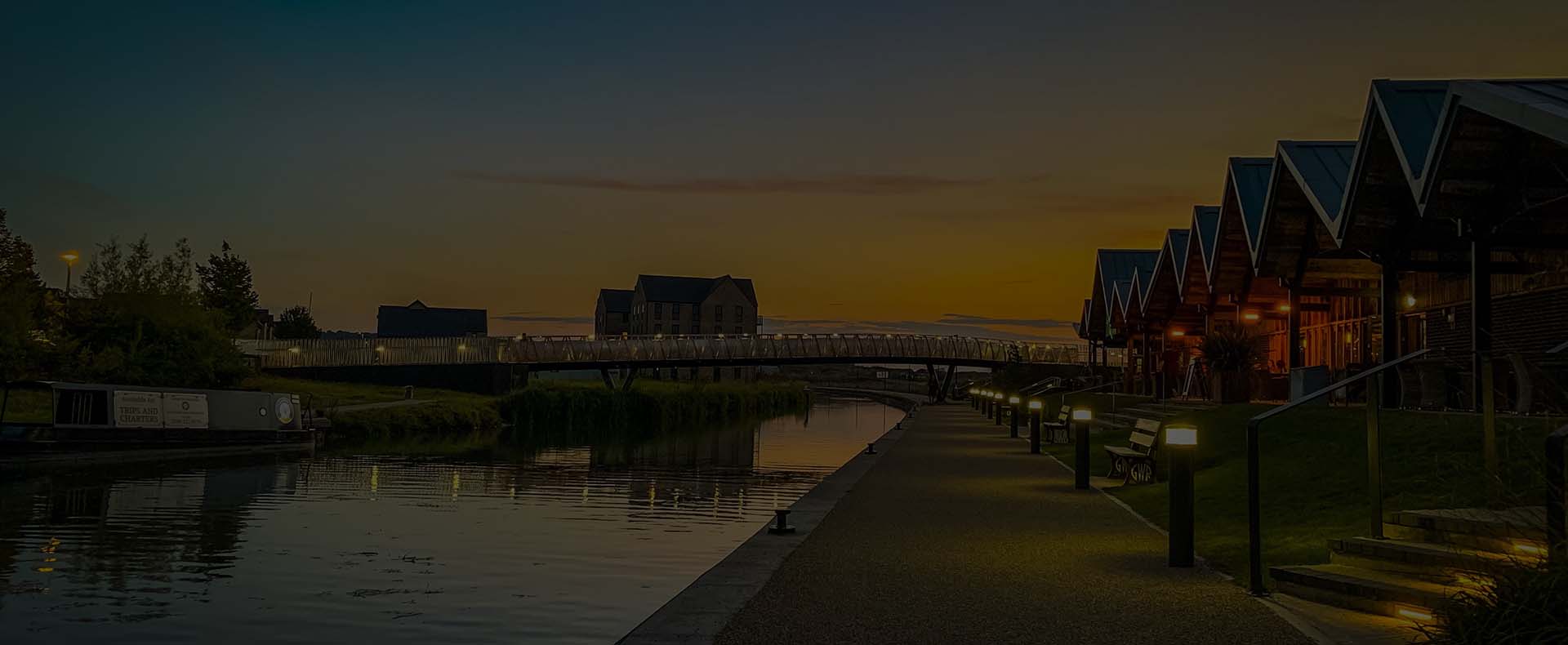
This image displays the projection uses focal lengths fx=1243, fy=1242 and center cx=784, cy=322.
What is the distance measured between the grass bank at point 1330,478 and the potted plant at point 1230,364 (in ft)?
27.4

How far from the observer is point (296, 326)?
103562 millimetres

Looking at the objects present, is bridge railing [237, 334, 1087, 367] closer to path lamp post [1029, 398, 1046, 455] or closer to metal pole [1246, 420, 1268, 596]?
path lamp post [1029, 398, 1046, 455]

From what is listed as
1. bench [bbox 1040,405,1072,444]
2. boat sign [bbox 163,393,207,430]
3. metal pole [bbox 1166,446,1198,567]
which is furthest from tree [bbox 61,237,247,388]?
metal pole [bbox 1166,446,1198,567]

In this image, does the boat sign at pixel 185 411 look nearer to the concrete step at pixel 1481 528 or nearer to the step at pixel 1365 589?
the step at pixel 1365 589

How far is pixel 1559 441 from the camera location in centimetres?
671

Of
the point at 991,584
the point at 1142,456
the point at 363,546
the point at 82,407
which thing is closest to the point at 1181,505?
the point at 991,584

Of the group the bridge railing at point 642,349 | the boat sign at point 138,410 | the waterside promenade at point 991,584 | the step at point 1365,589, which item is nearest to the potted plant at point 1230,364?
the waterside promenade at point 991,584

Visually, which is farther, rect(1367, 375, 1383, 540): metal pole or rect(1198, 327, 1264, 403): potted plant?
rect(1198, 327, 1264, 403): potted plant

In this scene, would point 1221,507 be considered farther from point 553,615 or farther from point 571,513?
point 571,513

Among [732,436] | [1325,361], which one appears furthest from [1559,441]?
[732,436]

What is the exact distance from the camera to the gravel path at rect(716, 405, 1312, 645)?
26.5 ft

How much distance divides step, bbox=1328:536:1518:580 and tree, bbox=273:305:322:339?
100 m

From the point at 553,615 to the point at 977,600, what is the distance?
159 inches

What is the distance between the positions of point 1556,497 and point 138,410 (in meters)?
30.3
